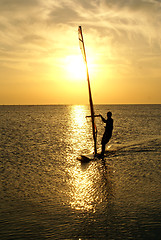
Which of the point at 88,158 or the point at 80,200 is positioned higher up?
the point at 88,158

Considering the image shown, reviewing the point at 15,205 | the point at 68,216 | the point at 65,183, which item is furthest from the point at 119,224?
the point at 65,183

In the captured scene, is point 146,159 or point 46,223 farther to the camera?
point 146,159

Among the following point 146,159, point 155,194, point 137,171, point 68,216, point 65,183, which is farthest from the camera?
point 146,159

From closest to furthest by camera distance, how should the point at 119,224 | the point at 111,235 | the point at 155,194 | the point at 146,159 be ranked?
the point at 111,235
the point at 119,224
the point at 155,194
the point at 146,159

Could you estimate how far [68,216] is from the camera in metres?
6.43

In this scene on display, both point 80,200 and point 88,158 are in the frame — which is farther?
point 88,158

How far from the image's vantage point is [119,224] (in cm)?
597

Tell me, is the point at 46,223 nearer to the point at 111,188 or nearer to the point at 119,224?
the point at 119,224

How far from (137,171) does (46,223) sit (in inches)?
239

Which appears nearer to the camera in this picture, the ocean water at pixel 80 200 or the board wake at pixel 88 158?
the ocean water at pixel 80 200

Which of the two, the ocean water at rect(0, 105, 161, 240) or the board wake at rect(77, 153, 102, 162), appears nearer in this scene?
the ocean water at rect(0, 105, 161, 240)

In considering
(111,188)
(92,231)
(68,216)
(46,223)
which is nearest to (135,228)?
(92,231)

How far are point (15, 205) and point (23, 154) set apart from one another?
9.02 meters

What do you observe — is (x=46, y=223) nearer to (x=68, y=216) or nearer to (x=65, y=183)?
(x=68, y=216)
